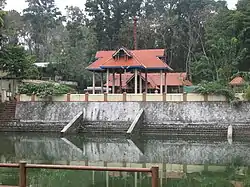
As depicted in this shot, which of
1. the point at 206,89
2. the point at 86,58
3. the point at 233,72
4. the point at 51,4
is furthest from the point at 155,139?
the point at 51,4

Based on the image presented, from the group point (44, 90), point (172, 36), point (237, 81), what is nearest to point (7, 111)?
point (44, 90)

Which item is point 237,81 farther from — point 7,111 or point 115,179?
point 115,179

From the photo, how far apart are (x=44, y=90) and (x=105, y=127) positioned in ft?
18.9

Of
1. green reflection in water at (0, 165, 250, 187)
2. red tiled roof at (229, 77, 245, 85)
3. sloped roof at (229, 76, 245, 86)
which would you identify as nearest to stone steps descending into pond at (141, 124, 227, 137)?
sloped roof at (229, 76, 245, 86)

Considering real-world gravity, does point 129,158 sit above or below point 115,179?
below

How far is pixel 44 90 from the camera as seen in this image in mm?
31719

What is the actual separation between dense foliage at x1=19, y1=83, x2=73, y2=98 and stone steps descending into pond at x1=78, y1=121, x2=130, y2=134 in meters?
3.47

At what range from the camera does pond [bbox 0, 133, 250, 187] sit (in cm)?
1339

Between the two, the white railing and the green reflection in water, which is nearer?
the green reflection in water

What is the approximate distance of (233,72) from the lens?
4128 cm

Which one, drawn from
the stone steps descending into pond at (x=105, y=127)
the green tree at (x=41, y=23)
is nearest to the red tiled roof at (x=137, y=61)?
the stone steps descending into pond at (x=105, y=127)

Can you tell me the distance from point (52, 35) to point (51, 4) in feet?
30.6

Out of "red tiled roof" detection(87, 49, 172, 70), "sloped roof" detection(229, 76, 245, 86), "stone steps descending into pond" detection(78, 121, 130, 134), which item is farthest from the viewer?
"sloped roof" detection(229, 76, 245, 86)

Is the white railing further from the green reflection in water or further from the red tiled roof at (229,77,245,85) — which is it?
the green reflection in water
